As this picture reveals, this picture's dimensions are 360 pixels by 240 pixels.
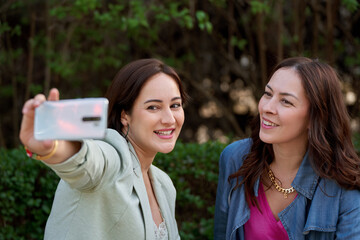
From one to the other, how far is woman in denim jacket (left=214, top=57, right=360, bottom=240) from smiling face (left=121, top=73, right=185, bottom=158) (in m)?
0.59

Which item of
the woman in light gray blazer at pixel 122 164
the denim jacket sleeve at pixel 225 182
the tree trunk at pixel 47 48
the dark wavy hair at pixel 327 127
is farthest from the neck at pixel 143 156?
the tree trunk at pixel 47 48

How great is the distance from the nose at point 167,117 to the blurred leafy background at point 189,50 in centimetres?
122

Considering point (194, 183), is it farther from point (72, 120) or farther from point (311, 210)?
point (72, 120)

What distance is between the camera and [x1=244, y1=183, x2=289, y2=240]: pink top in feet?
9.31

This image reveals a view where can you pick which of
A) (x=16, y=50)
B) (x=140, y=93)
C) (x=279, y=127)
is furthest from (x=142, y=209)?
(x=16, y=50)

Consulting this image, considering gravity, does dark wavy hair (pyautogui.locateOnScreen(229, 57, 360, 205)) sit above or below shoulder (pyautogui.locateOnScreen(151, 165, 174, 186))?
above

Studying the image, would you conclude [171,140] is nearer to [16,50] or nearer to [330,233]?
[330,233]

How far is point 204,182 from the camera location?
12.8ft

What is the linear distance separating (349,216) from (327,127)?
54 cm

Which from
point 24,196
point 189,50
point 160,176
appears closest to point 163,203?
point 160,176

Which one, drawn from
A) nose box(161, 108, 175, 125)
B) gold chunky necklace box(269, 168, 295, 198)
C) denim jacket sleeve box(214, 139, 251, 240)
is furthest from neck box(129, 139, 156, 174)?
gold chunky necklace box(269, 168, 295, 198)

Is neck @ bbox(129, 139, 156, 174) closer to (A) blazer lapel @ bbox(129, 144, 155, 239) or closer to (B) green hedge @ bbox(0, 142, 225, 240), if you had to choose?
(A) blazer lapel @ bbox(129, 144, 155, 239)

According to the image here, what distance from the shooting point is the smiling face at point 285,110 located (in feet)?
8.88

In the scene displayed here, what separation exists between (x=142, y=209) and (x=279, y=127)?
0.95m
